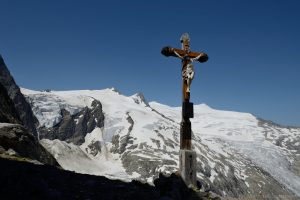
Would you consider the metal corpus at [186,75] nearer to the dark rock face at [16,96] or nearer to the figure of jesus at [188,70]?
the figure of jesus at [188,70]

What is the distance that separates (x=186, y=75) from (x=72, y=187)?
6.71m

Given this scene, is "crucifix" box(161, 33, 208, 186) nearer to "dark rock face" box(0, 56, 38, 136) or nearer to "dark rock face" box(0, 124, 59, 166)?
"dark rock face" box(0, 124, 59, 166)

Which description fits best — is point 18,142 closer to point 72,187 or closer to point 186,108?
point 72,187

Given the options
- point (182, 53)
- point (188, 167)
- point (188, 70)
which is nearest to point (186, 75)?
point (188, 70)

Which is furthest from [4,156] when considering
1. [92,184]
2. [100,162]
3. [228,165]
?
[228,165]

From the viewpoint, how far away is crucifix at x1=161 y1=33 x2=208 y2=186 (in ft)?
49.6

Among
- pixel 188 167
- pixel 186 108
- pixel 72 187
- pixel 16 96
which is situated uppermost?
pixel 16 96

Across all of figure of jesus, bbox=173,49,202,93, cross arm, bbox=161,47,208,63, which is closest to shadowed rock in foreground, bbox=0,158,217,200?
figure of jesus, bbox=173,49,202,93

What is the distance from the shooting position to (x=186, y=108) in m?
16.1

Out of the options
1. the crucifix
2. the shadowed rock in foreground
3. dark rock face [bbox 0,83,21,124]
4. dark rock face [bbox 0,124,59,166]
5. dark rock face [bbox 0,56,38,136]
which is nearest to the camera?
the shadowed rock in foreground

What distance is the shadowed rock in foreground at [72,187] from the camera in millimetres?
11061

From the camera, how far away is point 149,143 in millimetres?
195000

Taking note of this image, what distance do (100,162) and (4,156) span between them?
525ft

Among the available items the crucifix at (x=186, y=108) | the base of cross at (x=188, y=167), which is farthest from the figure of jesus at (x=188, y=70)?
the base of cross at (x=188, y=167)
